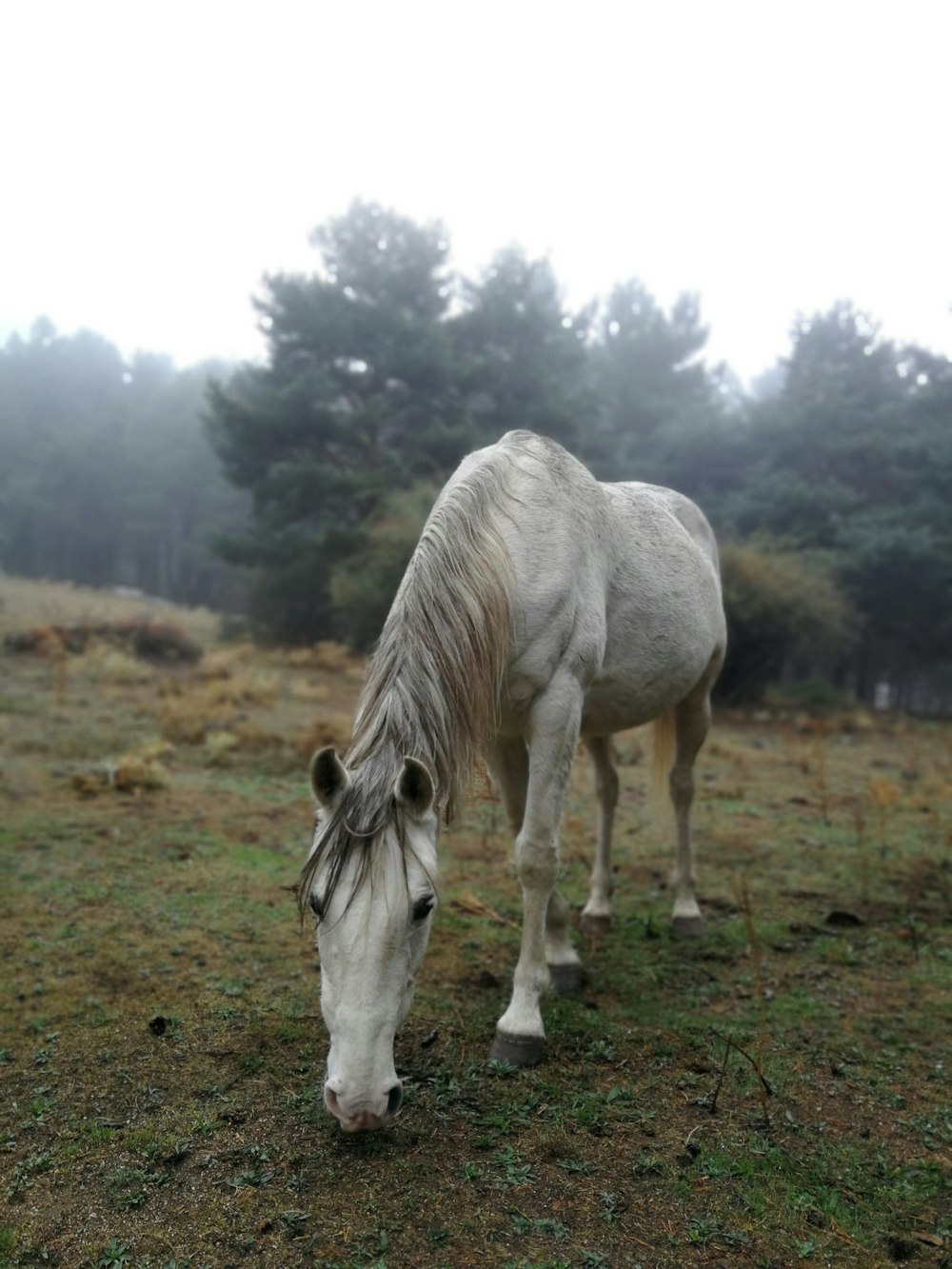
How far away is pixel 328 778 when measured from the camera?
2246mm

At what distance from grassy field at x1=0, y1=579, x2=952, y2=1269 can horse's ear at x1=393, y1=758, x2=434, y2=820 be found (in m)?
0.94

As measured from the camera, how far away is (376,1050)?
2033mm

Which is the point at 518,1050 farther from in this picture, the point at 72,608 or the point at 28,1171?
the point at 72,608

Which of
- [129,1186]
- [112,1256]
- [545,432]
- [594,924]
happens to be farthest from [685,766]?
[545,432]

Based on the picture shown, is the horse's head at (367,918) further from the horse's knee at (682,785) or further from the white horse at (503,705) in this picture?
the horse's knee at (682,785)

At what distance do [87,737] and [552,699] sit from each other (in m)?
6.40

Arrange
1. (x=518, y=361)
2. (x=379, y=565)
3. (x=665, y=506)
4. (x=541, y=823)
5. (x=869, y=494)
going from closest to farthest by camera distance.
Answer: (x=541, y=823) → (x=665, y=506) → (x=379, y=565) → (x=518, y=361) → (x=869, y=494)

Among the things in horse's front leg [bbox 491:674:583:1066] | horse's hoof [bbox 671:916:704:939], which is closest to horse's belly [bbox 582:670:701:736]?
horse's front leg [bbox 491:674:583:1066]

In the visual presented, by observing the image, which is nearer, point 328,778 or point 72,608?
point 328,778

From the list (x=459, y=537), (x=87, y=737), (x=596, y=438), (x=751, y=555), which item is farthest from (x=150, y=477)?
(x=459, y=537)

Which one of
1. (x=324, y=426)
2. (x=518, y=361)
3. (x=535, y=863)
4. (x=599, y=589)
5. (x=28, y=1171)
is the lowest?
(x=28, y=1171)

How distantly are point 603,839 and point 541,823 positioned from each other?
1.63m

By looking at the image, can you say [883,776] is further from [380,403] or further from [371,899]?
[380,403]

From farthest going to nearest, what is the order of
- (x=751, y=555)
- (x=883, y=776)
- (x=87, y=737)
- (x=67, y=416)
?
(x=67, y=416) < (x=751, y=555) < (x=883, y=776) < (x=87, y=737)
